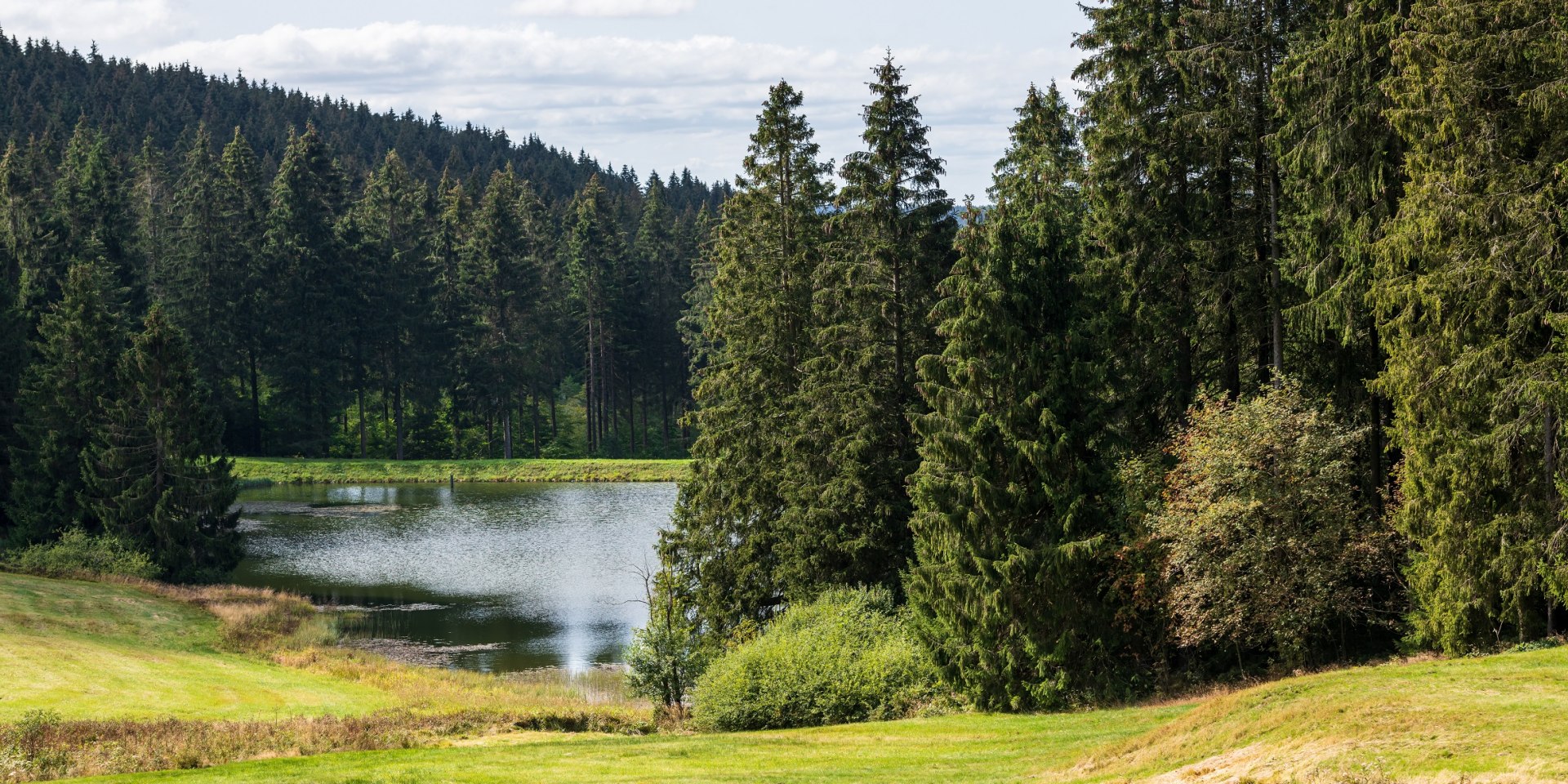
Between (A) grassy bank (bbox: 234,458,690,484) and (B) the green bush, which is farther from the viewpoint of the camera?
(A) grassy bank (bbox: 234,458,690,484)

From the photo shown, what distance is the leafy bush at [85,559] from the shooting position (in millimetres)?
48500

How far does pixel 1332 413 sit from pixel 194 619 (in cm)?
3664

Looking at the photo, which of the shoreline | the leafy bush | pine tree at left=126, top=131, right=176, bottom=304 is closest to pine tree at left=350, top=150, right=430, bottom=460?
the shoreline

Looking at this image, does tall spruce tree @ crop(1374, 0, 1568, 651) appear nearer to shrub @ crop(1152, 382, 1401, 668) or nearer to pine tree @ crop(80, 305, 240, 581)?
shrub @ crop(1152, 382, 1401, 668)

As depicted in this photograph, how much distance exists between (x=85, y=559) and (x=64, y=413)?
29.7 feet

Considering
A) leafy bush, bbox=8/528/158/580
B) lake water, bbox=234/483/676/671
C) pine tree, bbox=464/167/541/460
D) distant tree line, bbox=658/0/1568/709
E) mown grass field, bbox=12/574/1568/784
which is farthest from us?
pine tree, bbox=464/167/541/460

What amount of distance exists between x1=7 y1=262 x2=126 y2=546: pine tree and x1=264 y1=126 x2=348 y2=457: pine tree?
126 ft

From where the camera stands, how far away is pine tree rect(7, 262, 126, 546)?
177 ft

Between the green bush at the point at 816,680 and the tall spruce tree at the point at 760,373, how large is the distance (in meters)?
8.09

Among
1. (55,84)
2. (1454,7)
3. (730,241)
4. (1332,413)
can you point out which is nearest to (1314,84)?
(1454,7)

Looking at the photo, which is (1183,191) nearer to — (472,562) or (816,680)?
(816,680)

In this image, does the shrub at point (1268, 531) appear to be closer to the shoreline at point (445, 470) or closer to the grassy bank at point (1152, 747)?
the grassy bank at point (1152, 747)

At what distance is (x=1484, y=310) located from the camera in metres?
23.0

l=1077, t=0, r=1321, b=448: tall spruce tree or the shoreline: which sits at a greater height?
l=1077, t=0, r=1321, b=448: tall spruce tree
